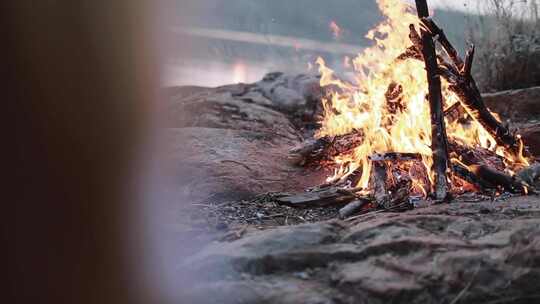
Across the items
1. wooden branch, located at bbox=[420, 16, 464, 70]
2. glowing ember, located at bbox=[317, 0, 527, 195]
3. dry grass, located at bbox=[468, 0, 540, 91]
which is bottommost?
glowing ember, located at bbox=[317, 0, 527, 195]

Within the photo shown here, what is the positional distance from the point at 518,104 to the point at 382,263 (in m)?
4.21

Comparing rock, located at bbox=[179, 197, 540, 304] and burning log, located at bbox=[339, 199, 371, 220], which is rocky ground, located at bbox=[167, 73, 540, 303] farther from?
burning log, located at bbox=[339, 199, 371, 220]

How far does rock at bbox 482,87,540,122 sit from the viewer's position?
5.69 m

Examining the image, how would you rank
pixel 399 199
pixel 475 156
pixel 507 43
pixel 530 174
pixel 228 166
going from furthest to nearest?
pixel 507 43, pixel 228 166, pixel 475 156, pixel 530 174, pixel 399 199

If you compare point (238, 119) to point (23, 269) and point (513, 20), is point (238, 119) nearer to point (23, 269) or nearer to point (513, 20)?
point (513, 20)

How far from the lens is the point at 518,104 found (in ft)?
18.9

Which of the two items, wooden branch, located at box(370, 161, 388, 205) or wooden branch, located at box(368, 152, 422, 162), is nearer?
wooden branch, located at box(370, 161, 388, 205)

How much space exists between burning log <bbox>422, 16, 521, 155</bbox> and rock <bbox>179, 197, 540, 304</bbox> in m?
1.28

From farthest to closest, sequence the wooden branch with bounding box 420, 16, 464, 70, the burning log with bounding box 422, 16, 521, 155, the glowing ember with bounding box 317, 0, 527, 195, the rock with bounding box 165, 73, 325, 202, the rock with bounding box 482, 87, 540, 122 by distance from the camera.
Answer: the rock with bounding box 482, 87, 540, 122 → the rock with bounding box 165, 73, 325, 202 → the glowing ember with bounding box 317, 0, 527, 195 → the burning log with bounding box 422, 16, 521, 155 → the wooden branch with bounding box 420, 16, 464, 70

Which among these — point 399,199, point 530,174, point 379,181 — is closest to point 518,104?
point 530,174

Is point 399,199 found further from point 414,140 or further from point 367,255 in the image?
point 367,255

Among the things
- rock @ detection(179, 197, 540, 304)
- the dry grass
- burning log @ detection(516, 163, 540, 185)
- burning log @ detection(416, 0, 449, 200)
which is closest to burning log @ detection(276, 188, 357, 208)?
burning log @ detection(416, 0, 449, 200)

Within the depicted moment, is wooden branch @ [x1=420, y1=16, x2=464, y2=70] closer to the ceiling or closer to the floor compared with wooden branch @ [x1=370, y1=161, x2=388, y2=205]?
closer to the ceiling

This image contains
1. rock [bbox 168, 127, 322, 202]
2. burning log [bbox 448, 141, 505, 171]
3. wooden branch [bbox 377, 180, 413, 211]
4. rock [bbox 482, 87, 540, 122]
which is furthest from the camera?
rock [bbox 482, 87, 540, 122]
